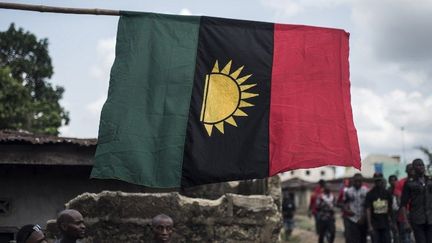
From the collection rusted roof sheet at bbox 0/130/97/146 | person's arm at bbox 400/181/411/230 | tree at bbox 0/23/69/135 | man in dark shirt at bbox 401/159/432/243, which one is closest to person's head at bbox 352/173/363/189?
person's arm at bbox 400/181/411/230

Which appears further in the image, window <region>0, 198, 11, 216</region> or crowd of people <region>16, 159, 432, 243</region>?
window <region>0, 198, 11, 216</region>

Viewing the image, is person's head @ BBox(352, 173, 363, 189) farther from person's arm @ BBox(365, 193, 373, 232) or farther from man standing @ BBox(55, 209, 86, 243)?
man standing @ BBox(55, 209, 86, 243)

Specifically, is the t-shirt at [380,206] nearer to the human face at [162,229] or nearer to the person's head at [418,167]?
the person's head at [418,167]

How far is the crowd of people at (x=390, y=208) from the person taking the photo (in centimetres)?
813

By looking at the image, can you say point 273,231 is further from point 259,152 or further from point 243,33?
point 243,33

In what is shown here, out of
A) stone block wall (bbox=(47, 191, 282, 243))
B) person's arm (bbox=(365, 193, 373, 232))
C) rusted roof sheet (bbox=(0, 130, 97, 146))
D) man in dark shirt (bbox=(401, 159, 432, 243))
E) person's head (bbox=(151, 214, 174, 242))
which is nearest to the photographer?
person's head (bbox=(151, 214, 174, 242))

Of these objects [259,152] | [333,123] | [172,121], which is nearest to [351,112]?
[333,123]

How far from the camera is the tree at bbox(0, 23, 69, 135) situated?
72.8 ft

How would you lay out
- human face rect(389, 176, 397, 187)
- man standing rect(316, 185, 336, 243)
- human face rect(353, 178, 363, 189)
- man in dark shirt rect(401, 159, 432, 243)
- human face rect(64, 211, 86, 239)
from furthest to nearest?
man standing rect(316, 185, 336, 243)
human face rect(389, 176, 397, 187)
human face rect(353, 178, 363, 189)
man in dark shirt rect(401, 159, 432, 243)
human face rect(64, 211, 86, 239)

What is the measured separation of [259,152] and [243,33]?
120cm

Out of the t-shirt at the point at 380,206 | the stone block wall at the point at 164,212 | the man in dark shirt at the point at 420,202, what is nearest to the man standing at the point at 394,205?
the t-shirt at the point at 380,206

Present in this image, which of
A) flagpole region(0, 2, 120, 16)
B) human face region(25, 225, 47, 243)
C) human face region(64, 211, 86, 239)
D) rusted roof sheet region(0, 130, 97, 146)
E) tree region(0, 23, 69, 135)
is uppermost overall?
tree region(0, 23, 69, 135)

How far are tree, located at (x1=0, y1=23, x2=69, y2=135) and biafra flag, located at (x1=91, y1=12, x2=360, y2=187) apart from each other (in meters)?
16.6

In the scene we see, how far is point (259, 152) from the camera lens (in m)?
5.51
